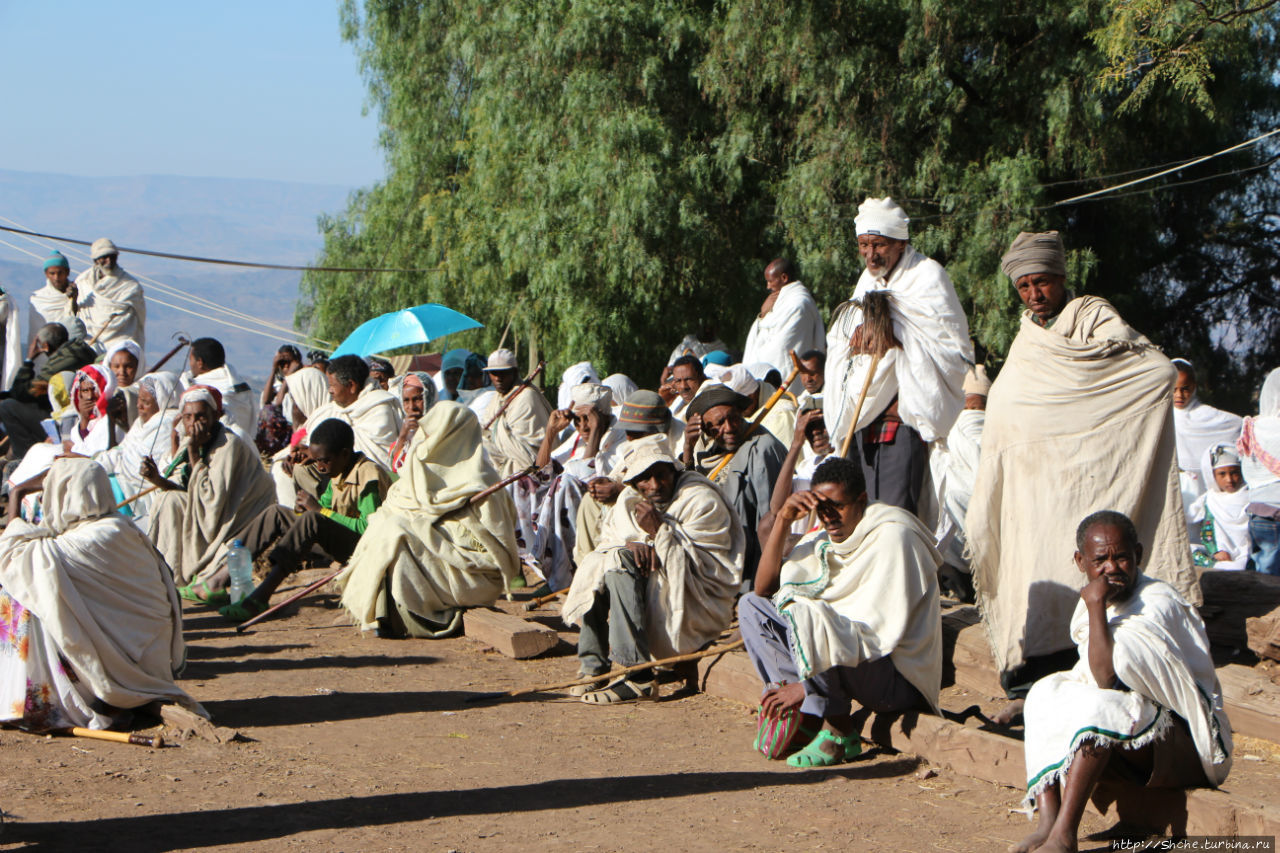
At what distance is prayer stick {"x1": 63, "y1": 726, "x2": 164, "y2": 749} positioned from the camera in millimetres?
5641

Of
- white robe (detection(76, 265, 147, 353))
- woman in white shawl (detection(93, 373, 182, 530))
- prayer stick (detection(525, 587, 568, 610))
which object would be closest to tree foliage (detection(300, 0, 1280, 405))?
white robe (detection(76, 265, 147, 353))

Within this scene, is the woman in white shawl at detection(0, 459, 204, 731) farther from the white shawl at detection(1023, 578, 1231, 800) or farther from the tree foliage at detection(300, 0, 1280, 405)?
the tree foliage at detection(300, 0, 1280, 405)

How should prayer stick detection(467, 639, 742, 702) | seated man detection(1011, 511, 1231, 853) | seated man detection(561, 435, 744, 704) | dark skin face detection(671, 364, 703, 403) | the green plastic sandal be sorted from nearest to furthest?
1. seated man detection(1011, 511, 1231, 853)
2. the green plastic sandal
3. prayer stick detection(467, 639, 742, 702)
4. seated man detection(561, 435, 744, 704)
5. dark skin face detection(671, 364, 703, 403)

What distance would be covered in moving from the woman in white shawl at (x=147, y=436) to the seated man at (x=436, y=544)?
260 centimetres

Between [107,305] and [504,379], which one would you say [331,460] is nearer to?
[504,379]

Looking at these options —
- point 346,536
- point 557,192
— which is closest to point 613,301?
point 557,192

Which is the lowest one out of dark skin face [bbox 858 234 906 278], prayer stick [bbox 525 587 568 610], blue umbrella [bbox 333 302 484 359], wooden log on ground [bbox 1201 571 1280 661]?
prayer stick [bbox 525 587 568 610]

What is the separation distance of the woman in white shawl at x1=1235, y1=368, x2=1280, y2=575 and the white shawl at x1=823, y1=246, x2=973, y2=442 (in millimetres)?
3029

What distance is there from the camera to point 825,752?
5254mm

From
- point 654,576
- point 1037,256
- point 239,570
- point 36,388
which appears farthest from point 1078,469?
point 36,388

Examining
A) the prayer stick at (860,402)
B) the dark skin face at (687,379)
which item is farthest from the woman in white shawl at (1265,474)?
the dark skin face at (687,379)

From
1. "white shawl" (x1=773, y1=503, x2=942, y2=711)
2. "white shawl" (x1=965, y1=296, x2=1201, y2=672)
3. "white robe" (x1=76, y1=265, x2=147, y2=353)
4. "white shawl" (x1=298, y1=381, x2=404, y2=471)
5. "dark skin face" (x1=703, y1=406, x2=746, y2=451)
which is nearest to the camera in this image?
"white shawl" (x1=773, y1=503, x2=942, y2=711)

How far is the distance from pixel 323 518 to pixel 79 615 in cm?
332

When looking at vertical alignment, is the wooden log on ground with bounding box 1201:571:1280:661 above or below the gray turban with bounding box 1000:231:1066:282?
below
